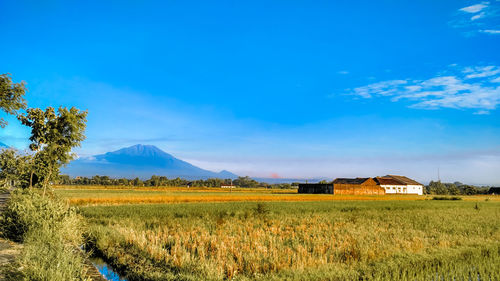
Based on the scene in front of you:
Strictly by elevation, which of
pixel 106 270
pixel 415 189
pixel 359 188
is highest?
pixel 359 188

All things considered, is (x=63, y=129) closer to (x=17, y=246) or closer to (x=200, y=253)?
(x=17, y=246)

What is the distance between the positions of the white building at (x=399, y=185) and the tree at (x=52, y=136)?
93.7 metres

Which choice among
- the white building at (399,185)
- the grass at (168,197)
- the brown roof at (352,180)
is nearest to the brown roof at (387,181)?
the white building at (399,185)

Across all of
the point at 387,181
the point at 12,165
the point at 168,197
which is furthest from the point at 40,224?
the point at 387,181

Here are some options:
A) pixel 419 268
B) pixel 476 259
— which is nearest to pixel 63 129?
pixel 419 268

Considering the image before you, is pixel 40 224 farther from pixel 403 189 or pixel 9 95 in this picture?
pixel 403 189

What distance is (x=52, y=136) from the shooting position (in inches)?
993

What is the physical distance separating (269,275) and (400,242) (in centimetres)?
809

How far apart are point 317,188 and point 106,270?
75582 mm

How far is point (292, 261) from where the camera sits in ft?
33.9

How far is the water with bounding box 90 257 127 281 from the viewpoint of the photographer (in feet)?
34.4

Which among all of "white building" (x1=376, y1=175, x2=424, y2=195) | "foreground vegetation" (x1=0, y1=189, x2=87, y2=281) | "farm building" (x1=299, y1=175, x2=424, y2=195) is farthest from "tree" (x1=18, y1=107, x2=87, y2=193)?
"white building" (x1=376, y1=175, x2=424, y2=195)

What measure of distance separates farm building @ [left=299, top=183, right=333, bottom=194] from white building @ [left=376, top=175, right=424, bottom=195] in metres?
29.1

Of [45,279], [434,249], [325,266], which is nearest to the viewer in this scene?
[45,279]
